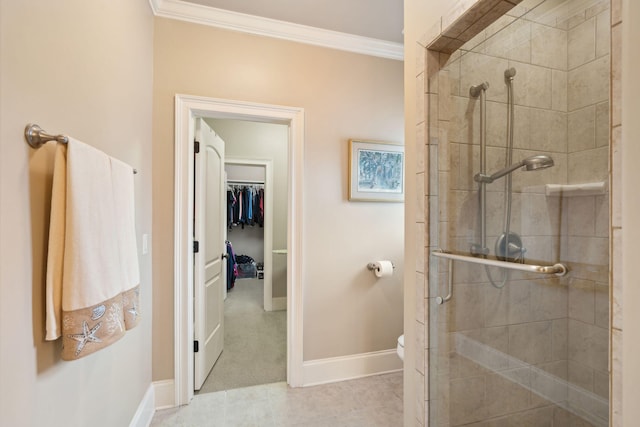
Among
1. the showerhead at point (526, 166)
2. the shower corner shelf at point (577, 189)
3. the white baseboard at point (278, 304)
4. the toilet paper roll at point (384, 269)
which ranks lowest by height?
the white baseboard at point (278, 304)

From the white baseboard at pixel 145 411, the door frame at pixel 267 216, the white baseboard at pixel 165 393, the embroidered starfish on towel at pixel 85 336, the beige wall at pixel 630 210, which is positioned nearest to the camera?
the beige wall at pixel 630 210

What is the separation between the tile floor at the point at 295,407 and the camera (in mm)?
1912

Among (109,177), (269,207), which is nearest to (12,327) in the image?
(109,177)

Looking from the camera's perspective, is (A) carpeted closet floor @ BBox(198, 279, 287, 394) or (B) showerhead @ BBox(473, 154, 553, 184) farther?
(A) carpeted closet floor @ BBox(198, 279, 287, 394)

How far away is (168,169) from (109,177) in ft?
3.12

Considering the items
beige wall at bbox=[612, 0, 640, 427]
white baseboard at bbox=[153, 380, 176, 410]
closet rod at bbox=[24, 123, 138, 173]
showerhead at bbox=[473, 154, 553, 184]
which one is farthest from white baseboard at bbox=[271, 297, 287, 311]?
beige wall at bbox=[612, 0, 640, 427]

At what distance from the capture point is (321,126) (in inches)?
93.2

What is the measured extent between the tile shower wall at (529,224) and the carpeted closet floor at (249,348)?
160 centimetres

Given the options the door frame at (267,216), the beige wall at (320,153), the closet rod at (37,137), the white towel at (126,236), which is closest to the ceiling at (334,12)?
the beige wall at (320,153)

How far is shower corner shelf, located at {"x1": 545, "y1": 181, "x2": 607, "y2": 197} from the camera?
82cm

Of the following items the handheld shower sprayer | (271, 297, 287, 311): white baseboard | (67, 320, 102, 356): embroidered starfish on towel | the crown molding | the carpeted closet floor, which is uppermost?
the crown molding

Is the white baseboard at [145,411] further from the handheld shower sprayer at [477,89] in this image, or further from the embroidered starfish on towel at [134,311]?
the handheld shower sprayer at [477,89]

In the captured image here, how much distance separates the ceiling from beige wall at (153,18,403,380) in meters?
0.16

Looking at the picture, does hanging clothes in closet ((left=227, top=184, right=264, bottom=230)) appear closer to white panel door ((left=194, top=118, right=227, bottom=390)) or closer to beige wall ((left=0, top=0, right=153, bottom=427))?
white panel door ((left=194, top=118, right=227, bottom=390))
